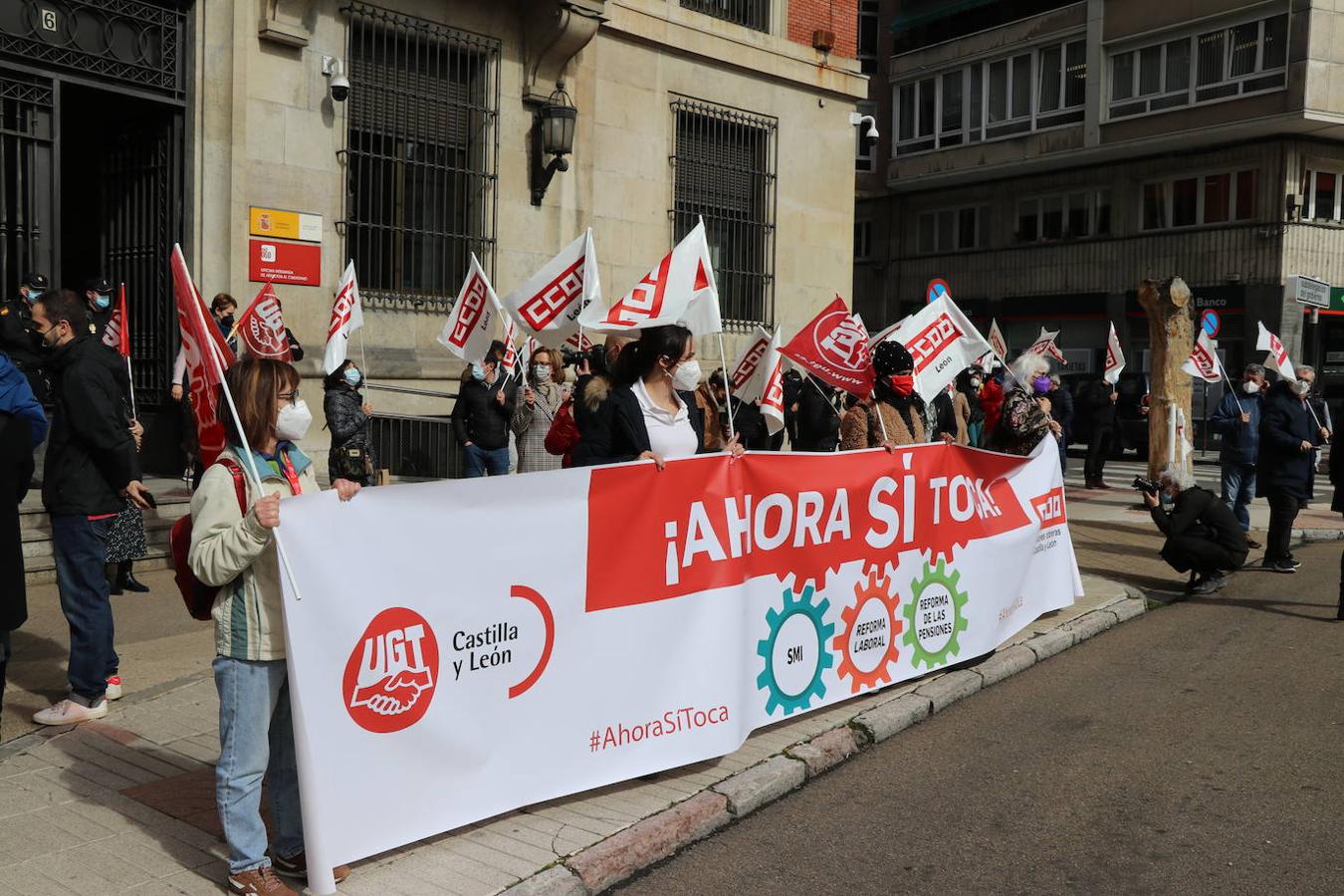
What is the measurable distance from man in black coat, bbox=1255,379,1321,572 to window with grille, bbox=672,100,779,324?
823cm

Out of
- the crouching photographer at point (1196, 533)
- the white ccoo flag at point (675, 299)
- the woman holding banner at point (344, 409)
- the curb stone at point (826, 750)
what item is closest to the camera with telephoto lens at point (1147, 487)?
the crouching photographer at point (1196, 533)

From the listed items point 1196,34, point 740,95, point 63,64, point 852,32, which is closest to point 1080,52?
point 1196,34

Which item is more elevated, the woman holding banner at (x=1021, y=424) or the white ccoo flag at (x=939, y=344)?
the white ccoo flag at (x=939, y=344)

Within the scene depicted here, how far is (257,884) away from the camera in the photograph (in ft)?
12.5

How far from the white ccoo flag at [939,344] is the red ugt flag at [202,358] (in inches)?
190

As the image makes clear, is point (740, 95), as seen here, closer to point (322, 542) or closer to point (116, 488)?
point (116, 488)

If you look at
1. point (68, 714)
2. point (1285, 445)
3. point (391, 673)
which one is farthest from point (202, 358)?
point (1285, 445)

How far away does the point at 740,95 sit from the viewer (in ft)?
56.8

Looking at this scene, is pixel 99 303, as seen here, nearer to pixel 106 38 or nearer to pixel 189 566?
pixel 106 38

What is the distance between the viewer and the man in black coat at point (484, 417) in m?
10.8

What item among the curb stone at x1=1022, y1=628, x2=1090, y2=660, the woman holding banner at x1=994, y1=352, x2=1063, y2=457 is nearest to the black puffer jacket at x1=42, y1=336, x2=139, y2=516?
the curb stone at x1=1022, y1=628, x2=1090, y2=660

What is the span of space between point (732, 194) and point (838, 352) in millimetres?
10423

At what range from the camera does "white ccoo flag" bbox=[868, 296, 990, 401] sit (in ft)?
25.8

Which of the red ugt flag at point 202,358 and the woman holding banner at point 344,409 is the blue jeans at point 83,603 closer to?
the red ugt flag at point 202,358
